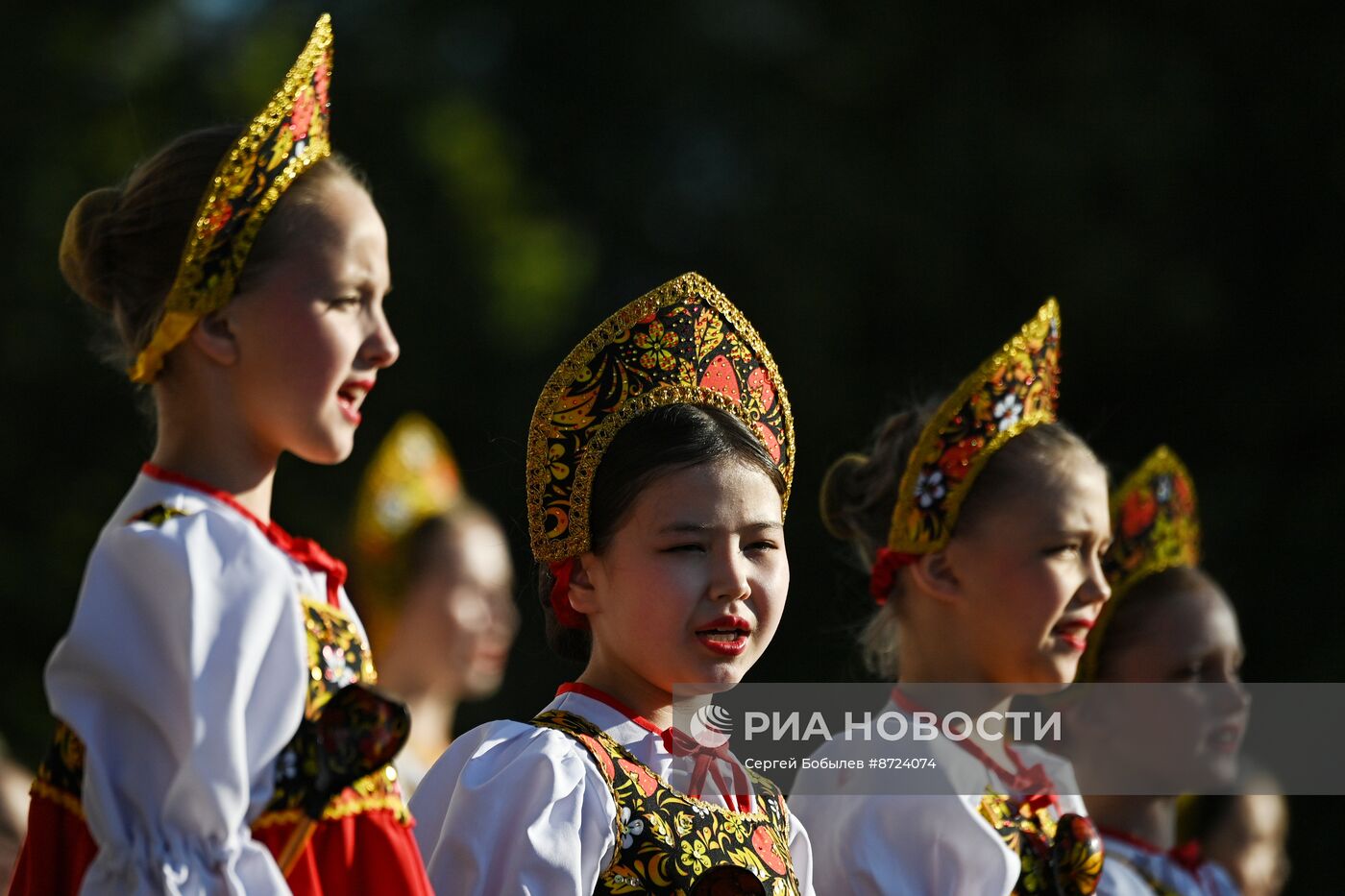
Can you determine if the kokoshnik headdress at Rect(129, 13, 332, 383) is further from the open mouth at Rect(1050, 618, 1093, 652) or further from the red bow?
the open mouth at Rect(1050, 618, 1093, 652)

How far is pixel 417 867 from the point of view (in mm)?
2387

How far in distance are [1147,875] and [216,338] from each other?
2730 millimetres

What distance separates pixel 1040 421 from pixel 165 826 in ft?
6.86

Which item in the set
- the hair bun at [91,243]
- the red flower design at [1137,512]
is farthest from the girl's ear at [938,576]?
the hair bun at [91,243]

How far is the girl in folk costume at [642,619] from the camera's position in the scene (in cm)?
257

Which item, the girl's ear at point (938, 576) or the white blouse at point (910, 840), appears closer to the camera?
the white blouse at point (910, 840)

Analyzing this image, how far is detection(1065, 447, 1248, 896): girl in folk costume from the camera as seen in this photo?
4344mm

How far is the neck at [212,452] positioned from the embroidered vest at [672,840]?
567mm

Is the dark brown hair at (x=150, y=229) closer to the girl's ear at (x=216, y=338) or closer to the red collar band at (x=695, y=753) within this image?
the girl's ear at (x=216, y=338)

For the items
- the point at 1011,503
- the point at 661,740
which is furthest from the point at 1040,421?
the point at 661,740

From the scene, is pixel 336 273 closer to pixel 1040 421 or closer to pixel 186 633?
pixel 186 633

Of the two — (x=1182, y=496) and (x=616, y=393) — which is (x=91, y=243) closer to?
(x=616, y=393)

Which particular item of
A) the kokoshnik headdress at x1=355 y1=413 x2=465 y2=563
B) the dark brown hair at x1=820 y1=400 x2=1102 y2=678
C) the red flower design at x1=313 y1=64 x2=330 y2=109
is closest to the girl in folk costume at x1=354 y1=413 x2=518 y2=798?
the kokoshnik headdress at x1=355 y1=413 x2=465 y2=563

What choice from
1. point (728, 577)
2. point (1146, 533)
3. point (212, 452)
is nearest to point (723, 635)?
Answer: point (728, 577)
